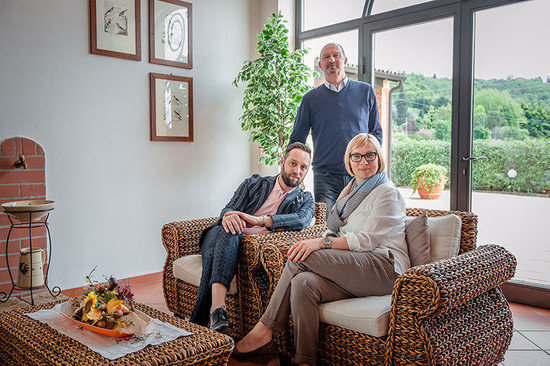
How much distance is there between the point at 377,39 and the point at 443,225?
2288 millimetres

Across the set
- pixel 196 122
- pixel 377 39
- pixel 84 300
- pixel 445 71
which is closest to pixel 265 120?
pixel 196 122

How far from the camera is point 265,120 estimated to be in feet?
13.7

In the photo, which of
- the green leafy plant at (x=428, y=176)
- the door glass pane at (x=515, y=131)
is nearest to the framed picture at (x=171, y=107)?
the green leafy plant at (x=428, y=176)

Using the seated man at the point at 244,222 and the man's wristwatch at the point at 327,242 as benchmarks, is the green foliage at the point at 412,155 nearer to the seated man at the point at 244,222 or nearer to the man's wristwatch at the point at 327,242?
the seated man at the point at 244,222

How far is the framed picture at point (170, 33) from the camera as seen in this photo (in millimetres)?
3980

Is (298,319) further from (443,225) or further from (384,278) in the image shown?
(443,225)

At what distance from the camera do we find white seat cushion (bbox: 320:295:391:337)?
189cm

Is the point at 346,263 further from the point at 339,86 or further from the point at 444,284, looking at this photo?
the point at 339,86

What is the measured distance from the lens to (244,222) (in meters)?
2.77

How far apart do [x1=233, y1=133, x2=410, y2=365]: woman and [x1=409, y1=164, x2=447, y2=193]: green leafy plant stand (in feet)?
4.87

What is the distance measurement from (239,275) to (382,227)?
857mm

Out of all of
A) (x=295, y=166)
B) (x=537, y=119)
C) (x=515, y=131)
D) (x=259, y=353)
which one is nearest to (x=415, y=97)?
(x=515, y=131)

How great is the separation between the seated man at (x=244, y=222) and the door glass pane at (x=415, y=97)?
1.29 metres

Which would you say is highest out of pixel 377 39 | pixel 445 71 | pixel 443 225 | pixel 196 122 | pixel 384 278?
pixel 377 39
